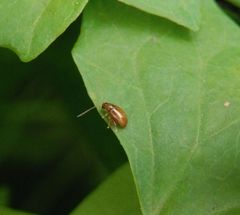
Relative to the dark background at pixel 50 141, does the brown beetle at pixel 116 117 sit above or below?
above

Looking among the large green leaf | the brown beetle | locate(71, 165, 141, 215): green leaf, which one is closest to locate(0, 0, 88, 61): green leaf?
the large green leaf

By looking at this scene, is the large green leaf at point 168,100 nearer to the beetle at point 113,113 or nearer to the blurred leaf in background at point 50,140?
the beetle at point 113,113

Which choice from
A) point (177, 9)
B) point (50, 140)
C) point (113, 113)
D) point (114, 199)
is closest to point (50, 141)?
point (50, 140)

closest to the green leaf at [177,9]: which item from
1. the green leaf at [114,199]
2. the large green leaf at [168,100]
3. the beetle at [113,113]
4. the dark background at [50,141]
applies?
the large green leaf at [168,100]

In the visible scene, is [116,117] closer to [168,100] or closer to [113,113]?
[113,113]

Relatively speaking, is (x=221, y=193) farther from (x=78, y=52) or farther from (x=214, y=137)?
(x=78, y=52)

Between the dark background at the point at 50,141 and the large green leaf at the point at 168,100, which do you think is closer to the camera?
the large green leaf at the point at 168,100

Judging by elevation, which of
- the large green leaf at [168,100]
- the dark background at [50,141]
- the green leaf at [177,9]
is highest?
the green leaf at [177,9]
